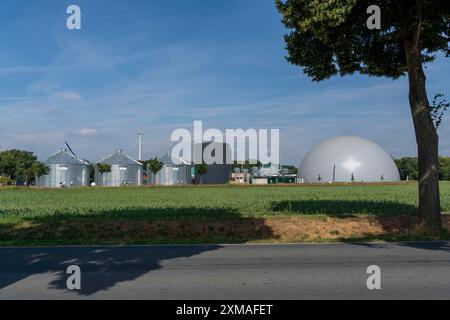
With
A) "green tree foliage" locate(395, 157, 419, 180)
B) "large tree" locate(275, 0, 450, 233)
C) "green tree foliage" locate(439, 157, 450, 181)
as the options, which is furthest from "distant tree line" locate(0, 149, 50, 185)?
"large tree" locate(275, 0, 450, 233)

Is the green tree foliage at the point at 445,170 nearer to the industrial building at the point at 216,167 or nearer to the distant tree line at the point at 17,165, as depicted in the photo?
the industrial building at the point at 216,167

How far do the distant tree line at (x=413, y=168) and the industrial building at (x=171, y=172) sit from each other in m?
65.6

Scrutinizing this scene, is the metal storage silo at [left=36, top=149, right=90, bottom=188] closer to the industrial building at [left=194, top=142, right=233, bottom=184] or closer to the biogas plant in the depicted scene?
the biogas plant

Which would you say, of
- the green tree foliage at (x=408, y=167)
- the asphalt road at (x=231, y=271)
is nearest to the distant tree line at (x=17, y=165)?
the green tree foliage at (x=408, y=167)

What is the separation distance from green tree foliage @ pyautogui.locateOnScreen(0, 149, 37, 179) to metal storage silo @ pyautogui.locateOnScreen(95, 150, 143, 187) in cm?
3191

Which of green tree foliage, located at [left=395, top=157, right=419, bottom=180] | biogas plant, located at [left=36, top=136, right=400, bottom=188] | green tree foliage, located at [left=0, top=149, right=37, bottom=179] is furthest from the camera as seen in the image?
green tree foliage, located at [left=395, top=157, right=419, bottom=180]

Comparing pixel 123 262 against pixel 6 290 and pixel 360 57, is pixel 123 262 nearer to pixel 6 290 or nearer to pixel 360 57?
pixel 6 290

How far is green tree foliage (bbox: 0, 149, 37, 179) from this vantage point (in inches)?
4715

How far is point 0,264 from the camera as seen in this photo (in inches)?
358

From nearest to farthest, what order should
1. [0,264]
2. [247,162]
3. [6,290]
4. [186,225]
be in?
[6,290] < [0,264] < [186,225] < [247,162]

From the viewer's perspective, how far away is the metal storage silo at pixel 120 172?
9494cm
